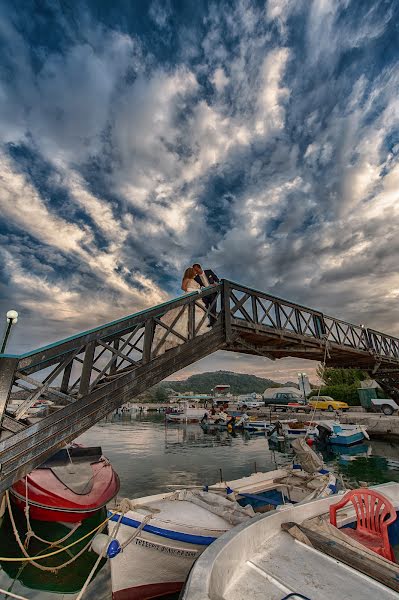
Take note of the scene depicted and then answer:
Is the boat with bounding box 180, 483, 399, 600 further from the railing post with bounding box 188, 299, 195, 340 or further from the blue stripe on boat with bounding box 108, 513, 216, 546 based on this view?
the railing post with bounding box 188, 299, 195, 340

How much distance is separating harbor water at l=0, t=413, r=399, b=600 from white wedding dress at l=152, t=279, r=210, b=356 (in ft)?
12.0

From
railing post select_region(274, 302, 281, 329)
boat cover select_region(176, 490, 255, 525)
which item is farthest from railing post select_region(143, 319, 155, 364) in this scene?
railing post select_region(274, 302, 281, 329)

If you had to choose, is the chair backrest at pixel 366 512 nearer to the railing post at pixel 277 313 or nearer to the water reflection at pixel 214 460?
the railing post at pixel 277 313

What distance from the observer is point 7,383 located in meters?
4.79

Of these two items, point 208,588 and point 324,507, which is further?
point 324,507

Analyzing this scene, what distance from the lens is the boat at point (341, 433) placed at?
24156mm

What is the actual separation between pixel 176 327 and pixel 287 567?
5703 millimetres

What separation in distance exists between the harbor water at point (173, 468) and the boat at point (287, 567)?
471 centimetres

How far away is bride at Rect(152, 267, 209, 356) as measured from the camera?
7.46 metres

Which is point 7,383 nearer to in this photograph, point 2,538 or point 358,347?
point 2,538

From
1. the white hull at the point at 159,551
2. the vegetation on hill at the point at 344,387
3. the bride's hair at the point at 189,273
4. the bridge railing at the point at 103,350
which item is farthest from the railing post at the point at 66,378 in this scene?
the vegetation on hill at the point at 344,387

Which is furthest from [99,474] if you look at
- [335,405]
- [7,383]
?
[335,405]

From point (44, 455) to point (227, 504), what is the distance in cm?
413

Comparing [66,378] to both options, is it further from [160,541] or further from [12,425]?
[160,541]
